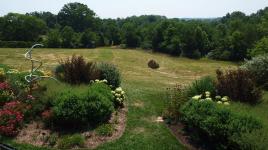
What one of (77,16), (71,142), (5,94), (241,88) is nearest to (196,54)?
(77,16)

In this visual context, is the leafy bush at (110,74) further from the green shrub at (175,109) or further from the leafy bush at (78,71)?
the green shrub at (175,109)

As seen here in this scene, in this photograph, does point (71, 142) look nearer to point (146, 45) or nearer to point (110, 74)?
point (110, 74)

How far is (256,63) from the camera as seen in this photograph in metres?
18.2

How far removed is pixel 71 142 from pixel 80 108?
4.54 feet

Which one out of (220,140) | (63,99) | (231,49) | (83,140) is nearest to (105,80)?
(63,99)

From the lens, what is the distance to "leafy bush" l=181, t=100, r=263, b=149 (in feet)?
33.1

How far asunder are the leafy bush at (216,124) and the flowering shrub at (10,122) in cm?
559

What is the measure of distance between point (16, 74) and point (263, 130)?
11.3 meters

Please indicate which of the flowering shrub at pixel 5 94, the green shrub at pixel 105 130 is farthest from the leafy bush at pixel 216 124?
the flowering shrub at pixel 5 94

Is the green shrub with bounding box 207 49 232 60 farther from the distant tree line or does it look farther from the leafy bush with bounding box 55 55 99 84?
the leafy bush with bounding box 55 55 99 84

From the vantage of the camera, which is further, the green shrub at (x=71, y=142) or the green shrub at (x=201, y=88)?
the green shrub at (x=201, y=88)

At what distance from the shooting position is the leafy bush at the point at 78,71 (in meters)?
A: 15.4

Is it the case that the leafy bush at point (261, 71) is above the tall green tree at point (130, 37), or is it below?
above

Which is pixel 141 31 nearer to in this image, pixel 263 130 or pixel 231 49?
pixel 231 49
